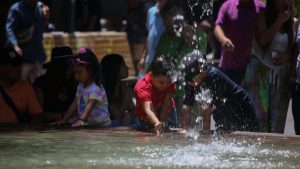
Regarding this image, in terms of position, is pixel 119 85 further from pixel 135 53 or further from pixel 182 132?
pixel 135 53

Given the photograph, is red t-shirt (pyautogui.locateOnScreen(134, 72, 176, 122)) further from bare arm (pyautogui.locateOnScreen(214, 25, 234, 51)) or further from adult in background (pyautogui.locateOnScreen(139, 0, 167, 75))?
adult in background (pyautogui.locateOnScreen(139, 0, 167, 75))

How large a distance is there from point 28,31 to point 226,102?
4040mm

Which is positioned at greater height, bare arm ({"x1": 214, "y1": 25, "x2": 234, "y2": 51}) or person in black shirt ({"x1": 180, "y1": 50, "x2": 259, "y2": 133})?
bare arm ({"x1": 214, "y1": 25, "x2": 234, "y2": 51})

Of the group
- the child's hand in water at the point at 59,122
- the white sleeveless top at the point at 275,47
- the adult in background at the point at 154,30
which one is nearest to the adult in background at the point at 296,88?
the white sleeveless top at the point at 275,47

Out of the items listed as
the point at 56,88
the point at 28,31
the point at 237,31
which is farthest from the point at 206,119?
the point at 28,31

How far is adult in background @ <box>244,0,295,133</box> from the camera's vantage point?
33.8 feet

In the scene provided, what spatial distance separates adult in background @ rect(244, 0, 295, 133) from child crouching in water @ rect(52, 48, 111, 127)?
1.67 meters

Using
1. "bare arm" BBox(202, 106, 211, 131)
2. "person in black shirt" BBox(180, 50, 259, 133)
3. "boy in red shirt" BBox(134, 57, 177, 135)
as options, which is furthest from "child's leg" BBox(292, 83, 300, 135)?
"boy in red shirt" BBox(134, 57, 177, 135)

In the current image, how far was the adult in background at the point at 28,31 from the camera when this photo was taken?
1259 cm

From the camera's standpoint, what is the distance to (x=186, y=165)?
719cm

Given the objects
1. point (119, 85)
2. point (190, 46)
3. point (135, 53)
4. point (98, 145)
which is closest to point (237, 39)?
point (190, 46)

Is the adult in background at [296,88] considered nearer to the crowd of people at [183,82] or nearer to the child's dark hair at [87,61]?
the crowd of people at [183,82]

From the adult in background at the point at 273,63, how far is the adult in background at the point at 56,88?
1.87 m

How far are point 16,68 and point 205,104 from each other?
6.29 ft
